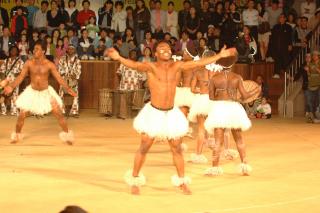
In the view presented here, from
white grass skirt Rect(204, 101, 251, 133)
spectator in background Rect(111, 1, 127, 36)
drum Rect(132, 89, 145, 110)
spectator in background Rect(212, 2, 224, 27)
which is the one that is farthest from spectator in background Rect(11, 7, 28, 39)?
white grass skirt Rect(204, 101, 251, 133)

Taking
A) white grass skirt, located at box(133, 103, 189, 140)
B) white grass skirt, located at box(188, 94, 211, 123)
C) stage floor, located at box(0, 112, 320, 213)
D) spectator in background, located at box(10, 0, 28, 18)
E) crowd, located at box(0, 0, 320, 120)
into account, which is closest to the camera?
stage floor, located at box(0, 112, 320, 213)

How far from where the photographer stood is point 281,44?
1700 cm

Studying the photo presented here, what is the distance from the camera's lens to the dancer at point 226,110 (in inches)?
358

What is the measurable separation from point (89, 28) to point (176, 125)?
9392 millimetres

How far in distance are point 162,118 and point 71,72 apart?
8.35 meters

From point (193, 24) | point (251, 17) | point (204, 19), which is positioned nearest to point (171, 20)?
point (193, 24)

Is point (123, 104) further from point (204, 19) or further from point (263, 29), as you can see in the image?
point (263, 29)

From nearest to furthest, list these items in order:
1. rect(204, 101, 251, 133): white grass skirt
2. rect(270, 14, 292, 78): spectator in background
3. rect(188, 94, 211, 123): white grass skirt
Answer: rect(204, 101, 251, 133): white grass skirt
rect(188, 94, 211, 123): white grass skirt
rect(270, 14, 292, 78): spectator in background

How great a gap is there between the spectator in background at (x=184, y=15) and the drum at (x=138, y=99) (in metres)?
2.02

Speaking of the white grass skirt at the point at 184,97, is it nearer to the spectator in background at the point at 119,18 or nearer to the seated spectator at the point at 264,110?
the seated spectator at the point at 264,110

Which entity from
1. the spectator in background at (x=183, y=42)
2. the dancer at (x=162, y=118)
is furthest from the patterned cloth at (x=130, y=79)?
the dancer at (x=162, y=118)

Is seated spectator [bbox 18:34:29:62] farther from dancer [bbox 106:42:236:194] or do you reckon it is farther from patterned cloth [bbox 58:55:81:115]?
dancer [bbox 106:42:236:194]

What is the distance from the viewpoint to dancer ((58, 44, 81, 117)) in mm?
16062

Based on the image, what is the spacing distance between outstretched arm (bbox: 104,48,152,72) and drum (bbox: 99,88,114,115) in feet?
26.5
